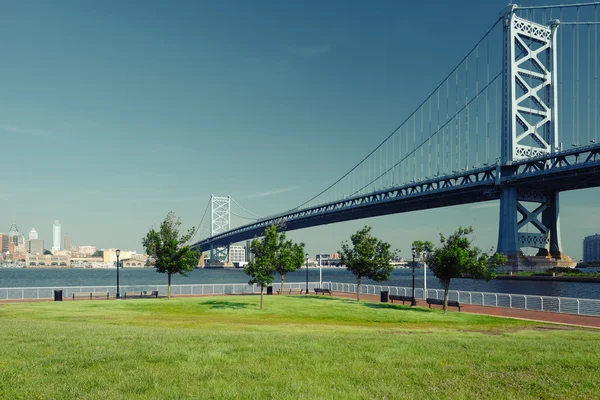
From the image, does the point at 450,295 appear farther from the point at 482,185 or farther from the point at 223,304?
the point at 482,185

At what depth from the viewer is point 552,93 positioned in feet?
302

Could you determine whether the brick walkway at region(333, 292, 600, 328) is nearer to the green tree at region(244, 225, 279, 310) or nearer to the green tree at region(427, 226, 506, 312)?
the green tree at region(427, 226, 506, 312)

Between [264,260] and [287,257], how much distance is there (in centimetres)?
405

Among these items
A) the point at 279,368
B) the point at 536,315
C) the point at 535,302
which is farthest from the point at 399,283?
the point at 279,368

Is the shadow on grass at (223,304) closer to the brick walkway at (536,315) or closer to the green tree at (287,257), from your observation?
the green tree at (287,257)

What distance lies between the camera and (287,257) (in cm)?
3612

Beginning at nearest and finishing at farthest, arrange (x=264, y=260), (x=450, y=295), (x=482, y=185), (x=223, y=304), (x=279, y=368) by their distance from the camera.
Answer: (x=279, y=368)
(x=264, y=260)
(x=223, y=304)
(x=450, y=295)
(x=482, y=185)

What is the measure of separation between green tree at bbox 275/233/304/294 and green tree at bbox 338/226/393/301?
194 inches

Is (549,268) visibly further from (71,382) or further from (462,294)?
(71,382)

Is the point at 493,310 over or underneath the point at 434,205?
underneath

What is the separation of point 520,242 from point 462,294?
48792mm

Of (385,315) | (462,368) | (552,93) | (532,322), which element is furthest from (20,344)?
(552,93)

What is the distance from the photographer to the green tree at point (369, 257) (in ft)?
126

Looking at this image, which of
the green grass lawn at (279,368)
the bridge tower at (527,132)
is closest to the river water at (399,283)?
the bridge tower at (527,132)
